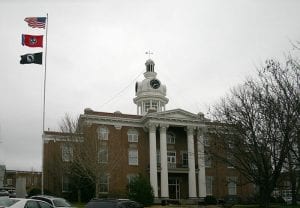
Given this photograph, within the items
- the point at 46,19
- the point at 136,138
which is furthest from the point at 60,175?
the point at 46,19

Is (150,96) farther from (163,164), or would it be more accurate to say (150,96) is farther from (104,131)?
(163,164)

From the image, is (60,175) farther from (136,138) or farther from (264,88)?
(264,88)

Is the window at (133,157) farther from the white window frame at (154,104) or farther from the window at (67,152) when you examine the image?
the window at (67,152)

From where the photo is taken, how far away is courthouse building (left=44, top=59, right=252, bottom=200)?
54094 millimetres

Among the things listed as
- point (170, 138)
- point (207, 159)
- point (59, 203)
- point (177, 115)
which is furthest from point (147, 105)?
point (59, 203)

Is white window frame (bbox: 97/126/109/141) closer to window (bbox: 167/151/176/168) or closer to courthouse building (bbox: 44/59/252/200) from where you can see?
courthouse building (bbox: 44/59/252/200)

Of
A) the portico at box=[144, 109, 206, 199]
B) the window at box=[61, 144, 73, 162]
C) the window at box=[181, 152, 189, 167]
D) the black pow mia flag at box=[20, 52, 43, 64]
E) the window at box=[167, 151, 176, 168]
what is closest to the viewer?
the black pow mia flag at box=[20, 52, 43, 64]

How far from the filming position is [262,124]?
2870cm

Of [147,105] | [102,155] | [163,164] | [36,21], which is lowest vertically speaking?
[163,164]

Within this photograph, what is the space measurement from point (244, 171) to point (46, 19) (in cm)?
2149

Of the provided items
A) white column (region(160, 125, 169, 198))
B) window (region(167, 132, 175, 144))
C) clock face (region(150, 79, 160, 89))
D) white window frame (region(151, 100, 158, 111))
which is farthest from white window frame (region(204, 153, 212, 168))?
clock face (region(150, 79, 160, 89))

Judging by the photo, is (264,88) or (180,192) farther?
(180,192)

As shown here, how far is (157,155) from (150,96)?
9972mm

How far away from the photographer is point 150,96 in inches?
2501
